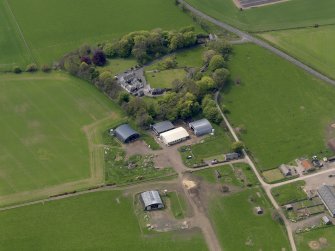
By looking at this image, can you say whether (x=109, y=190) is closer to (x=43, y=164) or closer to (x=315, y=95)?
(x=43, y=164)

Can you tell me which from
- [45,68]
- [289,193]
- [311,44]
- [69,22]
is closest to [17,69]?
[45,68]

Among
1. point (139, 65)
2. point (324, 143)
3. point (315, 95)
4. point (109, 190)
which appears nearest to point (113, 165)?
point (109, 190)

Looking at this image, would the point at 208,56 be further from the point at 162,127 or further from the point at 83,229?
the point at 83,229

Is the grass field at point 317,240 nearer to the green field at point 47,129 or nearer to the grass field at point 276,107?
the grass field at point 276,107

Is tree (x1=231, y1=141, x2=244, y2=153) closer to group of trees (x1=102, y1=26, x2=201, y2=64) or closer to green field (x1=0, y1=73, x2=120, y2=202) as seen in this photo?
green field (x1=0, y1=73, x2=120, y2=202)

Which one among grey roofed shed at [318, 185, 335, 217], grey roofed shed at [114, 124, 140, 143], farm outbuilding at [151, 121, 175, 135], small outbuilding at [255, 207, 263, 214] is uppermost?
grey roofed shed at [114, 124, 140, 143]


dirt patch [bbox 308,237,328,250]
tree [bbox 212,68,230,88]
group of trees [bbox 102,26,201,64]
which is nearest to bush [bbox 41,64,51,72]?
Result: group of trees [bbox 102,26,201,64]

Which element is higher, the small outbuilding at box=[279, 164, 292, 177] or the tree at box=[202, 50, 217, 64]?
the tree at box=[202, 50, 217, 64]
